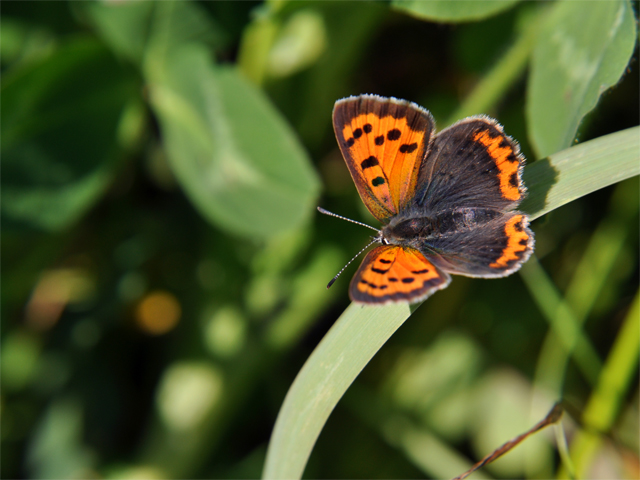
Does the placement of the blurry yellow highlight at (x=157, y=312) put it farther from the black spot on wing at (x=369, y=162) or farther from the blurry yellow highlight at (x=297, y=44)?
the black spot on wing at (x=369, y=162)

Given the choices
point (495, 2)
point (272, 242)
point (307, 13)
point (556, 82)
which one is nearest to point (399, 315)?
point (556, 82)

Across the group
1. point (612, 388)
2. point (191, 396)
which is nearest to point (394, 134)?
point (612, 388)

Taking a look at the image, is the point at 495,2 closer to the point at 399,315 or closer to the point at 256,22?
the point at 256,22

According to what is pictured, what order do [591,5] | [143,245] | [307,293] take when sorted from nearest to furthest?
1. [591,5]
2. [307,293]
3. [143,245]

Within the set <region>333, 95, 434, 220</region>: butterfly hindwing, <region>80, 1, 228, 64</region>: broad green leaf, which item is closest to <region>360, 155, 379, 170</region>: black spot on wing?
<region>333, 95, 434, 220</region>: butterfly hindwing

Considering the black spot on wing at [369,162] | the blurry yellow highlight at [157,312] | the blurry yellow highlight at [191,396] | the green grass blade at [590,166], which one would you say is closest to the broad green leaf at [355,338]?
the green grass blade at [590,166]

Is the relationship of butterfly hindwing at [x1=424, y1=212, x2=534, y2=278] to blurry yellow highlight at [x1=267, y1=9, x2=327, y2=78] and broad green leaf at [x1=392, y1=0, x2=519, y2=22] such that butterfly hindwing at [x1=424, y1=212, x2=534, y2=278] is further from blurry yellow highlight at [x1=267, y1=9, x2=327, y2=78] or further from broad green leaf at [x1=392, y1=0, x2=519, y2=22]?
blurry yellow highlight at [x1=267, y1=9, x2=327, y2=78]
